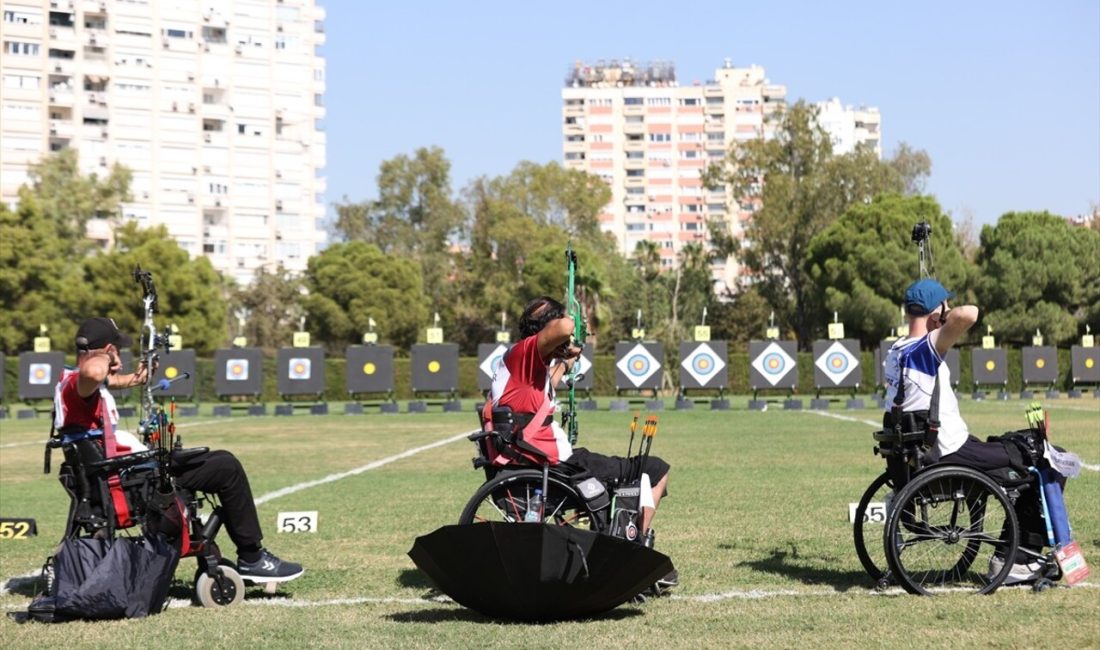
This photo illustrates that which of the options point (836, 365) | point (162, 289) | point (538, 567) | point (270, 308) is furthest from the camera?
point (270, 308)

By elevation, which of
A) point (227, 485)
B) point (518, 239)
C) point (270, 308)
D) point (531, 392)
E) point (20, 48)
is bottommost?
point (227, 485)

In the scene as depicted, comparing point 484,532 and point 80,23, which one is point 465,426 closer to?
point 484,532

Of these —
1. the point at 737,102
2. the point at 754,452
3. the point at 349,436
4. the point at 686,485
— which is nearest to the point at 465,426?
the point at 349,436

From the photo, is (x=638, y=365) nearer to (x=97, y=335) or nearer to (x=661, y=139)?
(x=97, y=335)

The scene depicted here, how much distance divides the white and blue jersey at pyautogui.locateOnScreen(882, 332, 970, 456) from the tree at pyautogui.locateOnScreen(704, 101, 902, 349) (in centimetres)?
5404

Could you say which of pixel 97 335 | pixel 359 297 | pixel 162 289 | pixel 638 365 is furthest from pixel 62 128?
pixel 97 335

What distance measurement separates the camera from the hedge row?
4703 cm

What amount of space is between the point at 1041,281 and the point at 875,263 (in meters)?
6.34

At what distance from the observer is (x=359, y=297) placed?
61688 millimetres

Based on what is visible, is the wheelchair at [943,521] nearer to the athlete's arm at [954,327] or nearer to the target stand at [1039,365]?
the athlete's arm at [954,327]

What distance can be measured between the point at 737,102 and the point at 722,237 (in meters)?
86.7

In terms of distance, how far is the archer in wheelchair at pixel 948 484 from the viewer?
23.4ft

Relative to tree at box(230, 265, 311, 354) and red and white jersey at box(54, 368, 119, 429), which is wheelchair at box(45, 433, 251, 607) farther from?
tree at box(230, 265, 311, 354)

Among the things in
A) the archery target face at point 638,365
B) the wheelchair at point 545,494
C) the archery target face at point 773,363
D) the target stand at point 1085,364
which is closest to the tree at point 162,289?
the archery target face at point 638,365
